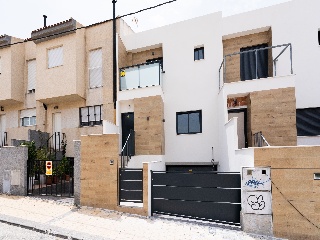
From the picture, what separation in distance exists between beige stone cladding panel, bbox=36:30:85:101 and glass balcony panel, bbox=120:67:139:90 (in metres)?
3.46

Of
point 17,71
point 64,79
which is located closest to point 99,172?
point 64,79

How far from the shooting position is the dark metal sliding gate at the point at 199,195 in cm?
641

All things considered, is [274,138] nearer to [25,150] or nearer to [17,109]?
[25,150]

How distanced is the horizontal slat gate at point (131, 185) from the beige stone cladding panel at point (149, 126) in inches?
122

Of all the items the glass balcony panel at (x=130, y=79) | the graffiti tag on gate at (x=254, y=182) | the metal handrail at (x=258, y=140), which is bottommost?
the graffiti tag on gate at (x=254, y=182)

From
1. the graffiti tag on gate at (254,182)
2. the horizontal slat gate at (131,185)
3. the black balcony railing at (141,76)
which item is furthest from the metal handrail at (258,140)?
the black balcony railing at (141,76)

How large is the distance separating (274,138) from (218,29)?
686cm

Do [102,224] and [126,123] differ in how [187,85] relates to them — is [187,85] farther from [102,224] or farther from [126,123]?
[102,224]

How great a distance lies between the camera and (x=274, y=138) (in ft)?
28.8

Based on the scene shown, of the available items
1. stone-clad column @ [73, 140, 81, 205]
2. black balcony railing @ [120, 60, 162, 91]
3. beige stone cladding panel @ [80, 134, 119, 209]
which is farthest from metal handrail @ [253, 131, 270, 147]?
stone-clad column @ [73, 140, 81, 205]

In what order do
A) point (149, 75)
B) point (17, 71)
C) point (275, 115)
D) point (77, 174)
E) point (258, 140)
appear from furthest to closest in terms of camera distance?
point (17, 71)
point (149, 75)
point (275, 115)
point (258, 140)
point (77, 174)

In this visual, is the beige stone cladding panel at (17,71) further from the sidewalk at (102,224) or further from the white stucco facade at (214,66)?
the sidewalk at (102,224)

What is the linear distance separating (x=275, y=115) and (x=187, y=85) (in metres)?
5.00

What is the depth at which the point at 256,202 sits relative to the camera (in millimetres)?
5887
